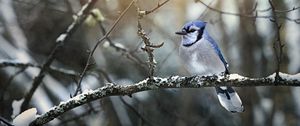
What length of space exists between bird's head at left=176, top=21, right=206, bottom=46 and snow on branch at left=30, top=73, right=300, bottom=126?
48 cm

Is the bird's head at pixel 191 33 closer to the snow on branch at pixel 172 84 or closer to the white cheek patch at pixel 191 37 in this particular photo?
the white cheek patch at pixel 191 37

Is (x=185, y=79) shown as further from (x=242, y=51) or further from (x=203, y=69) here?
(x=242, y=51)

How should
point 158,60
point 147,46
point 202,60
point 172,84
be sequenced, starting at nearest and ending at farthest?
1. point 147,46
2. point 172,84
3. point 202,60
4. point 158,60

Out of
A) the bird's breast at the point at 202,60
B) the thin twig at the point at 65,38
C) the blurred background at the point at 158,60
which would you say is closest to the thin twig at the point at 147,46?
the bird's breast at the point at 202,60

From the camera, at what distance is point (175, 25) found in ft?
21.3

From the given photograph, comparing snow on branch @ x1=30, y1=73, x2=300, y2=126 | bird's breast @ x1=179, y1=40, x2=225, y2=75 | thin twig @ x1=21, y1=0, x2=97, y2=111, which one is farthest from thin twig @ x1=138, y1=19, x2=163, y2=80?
thin twig @ x1=21, y1=0, x2=97, y2=111

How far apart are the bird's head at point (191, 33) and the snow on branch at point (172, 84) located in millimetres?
481

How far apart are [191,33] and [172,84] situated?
0.53m

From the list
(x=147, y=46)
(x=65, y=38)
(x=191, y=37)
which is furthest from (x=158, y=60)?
(x=147, y=46)

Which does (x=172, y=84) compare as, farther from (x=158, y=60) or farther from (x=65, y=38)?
(x=158, y=60)

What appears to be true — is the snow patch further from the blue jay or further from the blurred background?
the blurred background

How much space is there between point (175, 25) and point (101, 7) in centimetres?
145

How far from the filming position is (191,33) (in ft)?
8.90

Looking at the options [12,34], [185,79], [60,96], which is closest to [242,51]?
[60,96]
